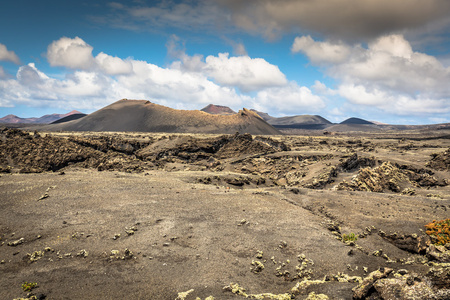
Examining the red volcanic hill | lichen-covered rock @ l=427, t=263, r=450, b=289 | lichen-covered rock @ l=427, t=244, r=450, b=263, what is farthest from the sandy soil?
the red volcanic hill

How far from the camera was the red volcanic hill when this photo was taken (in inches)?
4636

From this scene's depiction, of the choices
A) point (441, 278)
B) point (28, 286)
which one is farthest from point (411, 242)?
point (28, 286)

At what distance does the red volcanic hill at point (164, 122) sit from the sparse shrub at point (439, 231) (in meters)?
103

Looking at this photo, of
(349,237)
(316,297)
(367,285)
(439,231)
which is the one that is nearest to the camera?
(367,285)

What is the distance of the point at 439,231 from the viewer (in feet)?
36.6

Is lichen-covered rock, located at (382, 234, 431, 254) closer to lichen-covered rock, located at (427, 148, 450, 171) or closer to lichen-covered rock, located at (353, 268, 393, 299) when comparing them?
lichen-covered rock, located at (353, 268, 393, 299)

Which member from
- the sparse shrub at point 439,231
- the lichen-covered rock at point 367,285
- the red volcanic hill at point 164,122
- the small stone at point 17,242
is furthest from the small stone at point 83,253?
the red volcanic hill at point 164,122

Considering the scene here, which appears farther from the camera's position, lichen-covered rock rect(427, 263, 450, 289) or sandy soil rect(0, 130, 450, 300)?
sandy soil rect(0, 130, 450, 300)

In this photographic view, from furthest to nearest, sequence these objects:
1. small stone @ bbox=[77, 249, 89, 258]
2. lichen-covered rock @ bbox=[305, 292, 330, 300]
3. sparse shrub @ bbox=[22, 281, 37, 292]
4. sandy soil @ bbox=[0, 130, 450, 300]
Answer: small stone @ bbox=[77, 249, 89, 258] → sandy soil @ bbox=[0, 130, 450, 300] → sparse shrub @ bbox=[22, 281, 37, 292] → lichen-covered rock @ bbox=[305, 292, 330, 300]

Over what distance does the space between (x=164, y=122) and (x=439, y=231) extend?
119910 mm

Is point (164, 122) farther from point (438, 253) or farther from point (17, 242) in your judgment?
point (438, 253)

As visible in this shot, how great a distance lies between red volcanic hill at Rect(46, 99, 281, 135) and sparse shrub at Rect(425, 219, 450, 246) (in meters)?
103

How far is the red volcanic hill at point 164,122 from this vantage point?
386 ft

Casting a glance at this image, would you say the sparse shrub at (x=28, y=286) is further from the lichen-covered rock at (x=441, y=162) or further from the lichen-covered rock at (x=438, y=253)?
the lichen-covered rock at (x=441, y=162)
